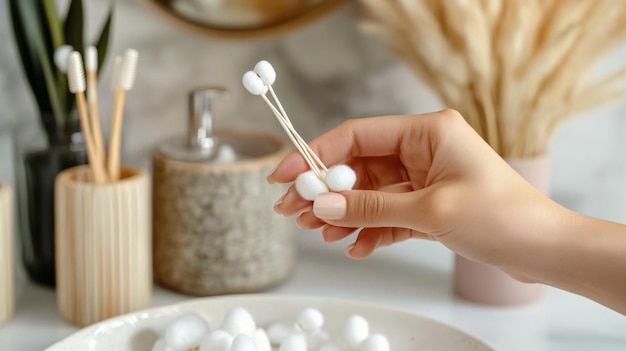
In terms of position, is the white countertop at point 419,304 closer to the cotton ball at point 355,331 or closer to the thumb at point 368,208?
the cotton ball at point 355,331

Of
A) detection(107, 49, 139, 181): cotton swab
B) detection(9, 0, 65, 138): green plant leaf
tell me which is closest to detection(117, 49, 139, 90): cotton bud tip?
detection(107, 49, 139, 181): cotton swab

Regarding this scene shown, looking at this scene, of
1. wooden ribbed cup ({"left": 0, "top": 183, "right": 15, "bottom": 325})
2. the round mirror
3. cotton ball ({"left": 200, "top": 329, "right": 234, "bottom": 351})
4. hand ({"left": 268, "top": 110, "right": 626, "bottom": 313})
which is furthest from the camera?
the round mirror

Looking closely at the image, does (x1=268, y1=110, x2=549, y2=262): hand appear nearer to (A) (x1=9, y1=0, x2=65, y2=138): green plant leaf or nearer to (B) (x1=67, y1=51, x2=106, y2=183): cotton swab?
(B) (x1=67, y1=51, x2=106, y2=183): cotton swab

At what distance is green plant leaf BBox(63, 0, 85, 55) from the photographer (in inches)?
31.0

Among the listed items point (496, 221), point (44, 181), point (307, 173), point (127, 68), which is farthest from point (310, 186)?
point (44, 181)

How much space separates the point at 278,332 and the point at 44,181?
11.4 inches

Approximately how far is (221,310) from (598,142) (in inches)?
18.1

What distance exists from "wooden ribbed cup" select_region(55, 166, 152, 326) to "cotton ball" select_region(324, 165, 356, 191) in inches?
9.3

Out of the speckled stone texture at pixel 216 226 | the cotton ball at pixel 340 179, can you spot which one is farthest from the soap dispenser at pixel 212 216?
the cotton ball at pixel 340 179

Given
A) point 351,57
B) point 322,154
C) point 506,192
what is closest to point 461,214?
point 506,192

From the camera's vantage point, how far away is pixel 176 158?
79cm

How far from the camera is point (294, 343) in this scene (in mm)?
631

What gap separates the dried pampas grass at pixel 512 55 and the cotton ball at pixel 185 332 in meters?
0.31

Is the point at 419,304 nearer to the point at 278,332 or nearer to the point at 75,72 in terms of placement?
the point at 278,332
